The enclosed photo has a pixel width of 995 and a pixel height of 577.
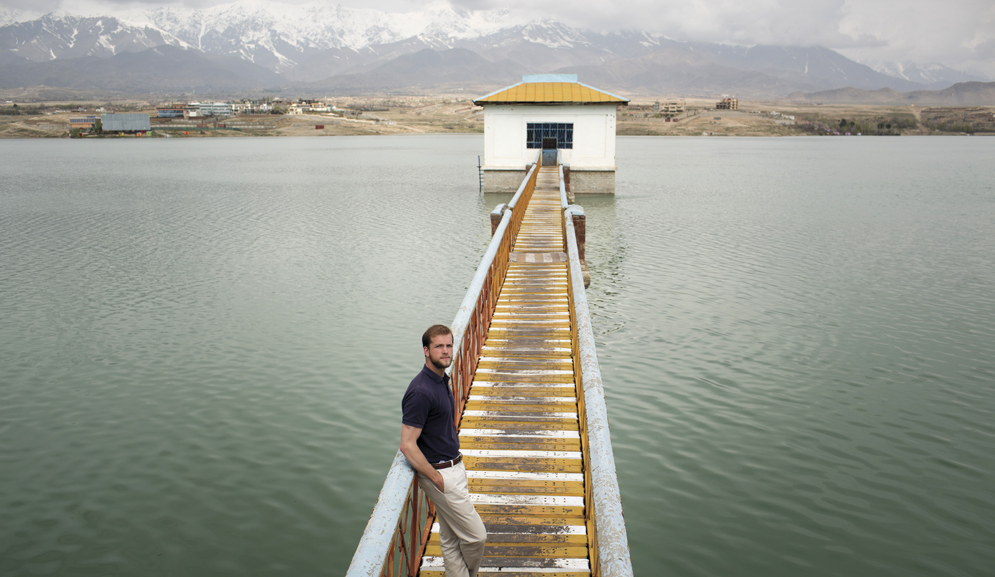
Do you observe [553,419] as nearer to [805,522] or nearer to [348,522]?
[348,522]

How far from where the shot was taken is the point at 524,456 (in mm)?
7160

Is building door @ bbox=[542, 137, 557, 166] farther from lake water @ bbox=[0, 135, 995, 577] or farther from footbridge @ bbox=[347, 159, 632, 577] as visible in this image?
footbridge @ bbox=[347, 159, 632, 577]

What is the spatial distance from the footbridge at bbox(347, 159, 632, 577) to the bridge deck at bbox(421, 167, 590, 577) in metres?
0.01

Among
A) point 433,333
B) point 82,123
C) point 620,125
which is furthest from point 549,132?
point 82,123

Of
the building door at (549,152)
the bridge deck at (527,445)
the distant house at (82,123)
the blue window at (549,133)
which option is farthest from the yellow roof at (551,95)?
the distant house at (82,123)

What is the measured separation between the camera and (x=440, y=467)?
4867 mm

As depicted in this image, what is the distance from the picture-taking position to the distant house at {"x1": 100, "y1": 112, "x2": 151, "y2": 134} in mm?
→ 140250

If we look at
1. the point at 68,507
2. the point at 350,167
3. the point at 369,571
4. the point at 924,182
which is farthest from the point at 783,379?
the point at 350,167

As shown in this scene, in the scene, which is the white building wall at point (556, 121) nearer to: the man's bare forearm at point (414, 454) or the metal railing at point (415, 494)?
the metal railing at point (415, 494)

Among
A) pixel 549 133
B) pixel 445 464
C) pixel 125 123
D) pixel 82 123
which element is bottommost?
pixel 445 464

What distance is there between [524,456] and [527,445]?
0.75 feet

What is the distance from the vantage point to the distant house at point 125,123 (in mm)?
140250

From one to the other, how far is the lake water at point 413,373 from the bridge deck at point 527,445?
1.87 metres

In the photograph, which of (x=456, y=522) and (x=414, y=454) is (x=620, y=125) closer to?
(x=456, y=522)
